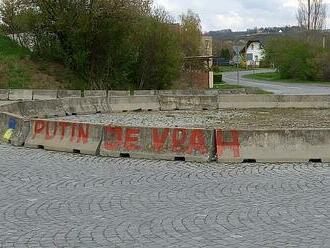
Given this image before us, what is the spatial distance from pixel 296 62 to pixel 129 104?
164 feet

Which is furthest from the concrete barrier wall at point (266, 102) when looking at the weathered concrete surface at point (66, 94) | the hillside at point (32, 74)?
the hillside at point (32, 74)

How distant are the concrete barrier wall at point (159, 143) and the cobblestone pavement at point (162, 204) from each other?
1.41 feet

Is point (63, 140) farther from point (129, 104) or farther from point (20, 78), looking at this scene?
point (20, 78)

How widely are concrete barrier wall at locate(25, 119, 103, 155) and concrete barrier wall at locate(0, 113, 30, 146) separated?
0.79 feet

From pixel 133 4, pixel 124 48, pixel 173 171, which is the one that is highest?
pixel 133 4

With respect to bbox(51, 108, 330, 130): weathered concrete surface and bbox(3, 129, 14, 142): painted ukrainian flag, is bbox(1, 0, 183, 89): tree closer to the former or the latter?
bbox(51, 108, 330, 130): weathered concrete surface

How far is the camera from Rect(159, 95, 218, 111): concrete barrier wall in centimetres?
2981

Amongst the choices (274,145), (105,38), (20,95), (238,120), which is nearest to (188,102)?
(238,120)

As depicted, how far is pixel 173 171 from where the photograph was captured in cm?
1123

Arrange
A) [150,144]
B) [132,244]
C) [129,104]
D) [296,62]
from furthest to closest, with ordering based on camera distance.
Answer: [296,62] → [129,104] → [150,144] → [132,244]

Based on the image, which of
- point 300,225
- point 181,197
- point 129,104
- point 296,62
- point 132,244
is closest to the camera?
point 132,244

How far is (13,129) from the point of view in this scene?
51.8 ft

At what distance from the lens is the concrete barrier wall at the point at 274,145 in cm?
1230

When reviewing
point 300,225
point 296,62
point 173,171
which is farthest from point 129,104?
point 296,62
